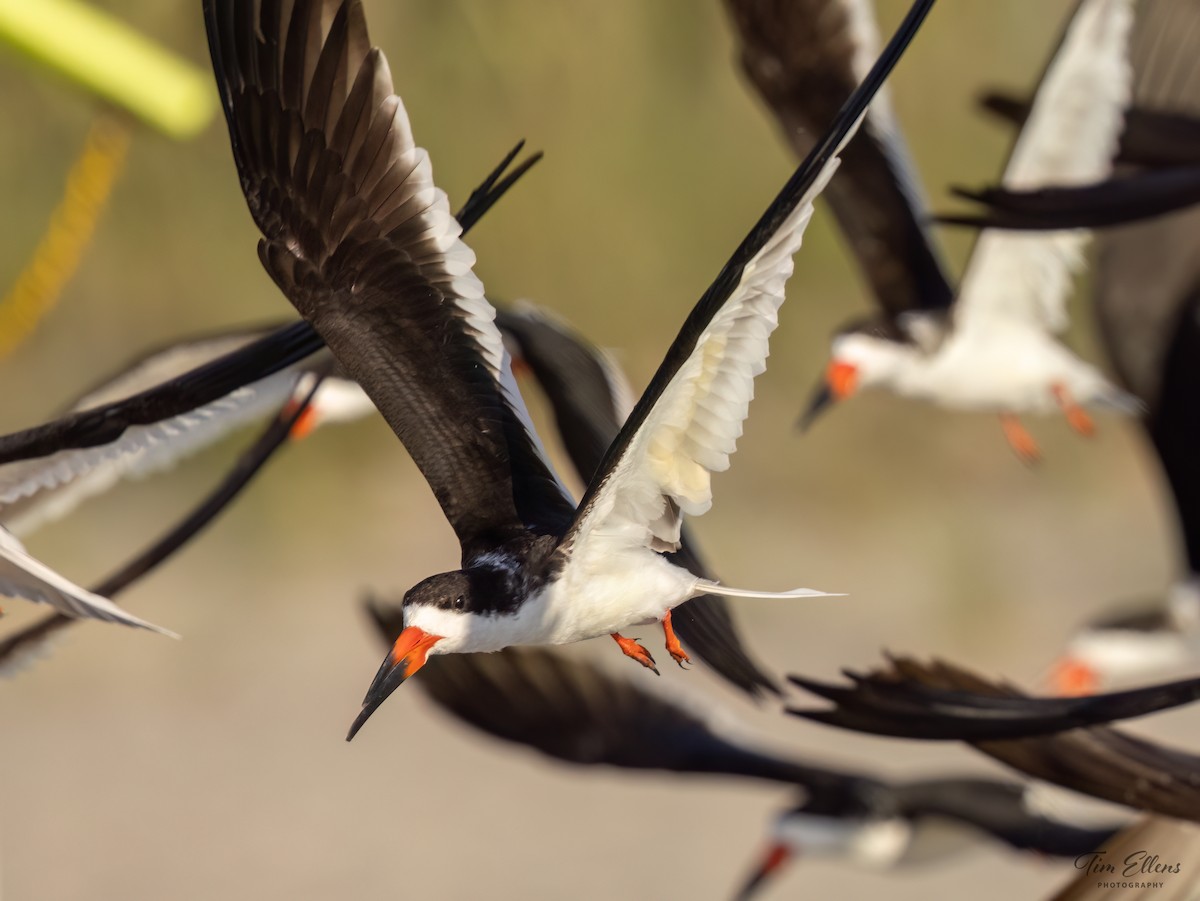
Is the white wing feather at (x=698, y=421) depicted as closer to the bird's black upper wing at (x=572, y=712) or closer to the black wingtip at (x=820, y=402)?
the bird's black upper wing at (x=572, y=712)

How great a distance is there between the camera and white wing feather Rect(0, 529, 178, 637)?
2.79ft

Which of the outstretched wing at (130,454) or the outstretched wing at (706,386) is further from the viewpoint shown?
the outstretched wing at (130,454)

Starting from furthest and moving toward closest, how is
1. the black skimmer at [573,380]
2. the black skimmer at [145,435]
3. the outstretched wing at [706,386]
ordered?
the black skimmer at [573,380]
the black skimmer at [145,435]
the outstretched wing at [706,386]

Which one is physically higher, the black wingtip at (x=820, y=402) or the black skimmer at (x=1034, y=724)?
the black skimmer at (x=1034, y=724)

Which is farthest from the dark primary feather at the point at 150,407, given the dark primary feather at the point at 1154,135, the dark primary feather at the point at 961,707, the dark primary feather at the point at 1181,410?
the dark primary feather at the point at 1181,410

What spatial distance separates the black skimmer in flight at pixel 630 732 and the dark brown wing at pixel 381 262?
358mm

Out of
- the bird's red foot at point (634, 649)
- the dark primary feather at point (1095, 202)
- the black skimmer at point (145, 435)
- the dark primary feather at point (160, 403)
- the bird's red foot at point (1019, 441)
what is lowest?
the bird's red foot at point (1019, 441)

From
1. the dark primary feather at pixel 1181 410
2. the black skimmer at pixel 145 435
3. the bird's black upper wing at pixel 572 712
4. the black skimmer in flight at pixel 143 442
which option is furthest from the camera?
the dark primary feather at pixel 1181 410

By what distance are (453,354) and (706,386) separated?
201 millimetres

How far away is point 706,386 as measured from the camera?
769mm

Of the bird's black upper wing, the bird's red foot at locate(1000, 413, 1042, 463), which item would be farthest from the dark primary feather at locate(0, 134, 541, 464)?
the bird's red foot at locate(1000, 413, 1042, 463)

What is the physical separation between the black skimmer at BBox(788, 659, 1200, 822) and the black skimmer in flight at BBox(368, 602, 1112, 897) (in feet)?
1.54

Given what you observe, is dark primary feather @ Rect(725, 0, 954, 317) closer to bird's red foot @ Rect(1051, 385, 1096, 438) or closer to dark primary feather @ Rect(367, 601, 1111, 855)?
bird's red foot @ Rect(1051, 385, 1096, 438)

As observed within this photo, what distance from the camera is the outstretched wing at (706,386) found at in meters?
0.68
